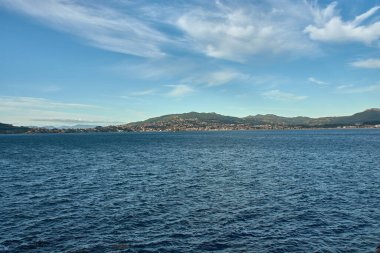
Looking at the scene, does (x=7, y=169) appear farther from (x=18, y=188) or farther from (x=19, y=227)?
(x=19, y=227)

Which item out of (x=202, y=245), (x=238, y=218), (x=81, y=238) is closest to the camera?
(x=202, y=245)

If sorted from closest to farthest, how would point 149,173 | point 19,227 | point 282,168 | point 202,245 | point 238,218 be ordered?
point 202,245, point 19,227, point 238,218, point 149,173, point 282,168

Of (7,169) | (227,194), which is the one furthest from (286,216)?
(7,169)

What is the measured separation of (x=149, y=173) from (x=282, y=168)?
34.1 metres

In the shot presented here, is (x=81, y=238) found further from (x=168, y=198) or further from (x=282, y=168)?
(x=282, y=168)

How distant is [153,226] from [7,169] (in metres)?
69.1

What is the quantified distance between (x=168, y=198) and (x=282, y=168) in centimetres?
4381

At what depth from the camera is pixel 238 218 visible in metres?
40.3

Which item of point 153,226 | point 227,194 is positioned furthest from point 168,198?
point 153,226

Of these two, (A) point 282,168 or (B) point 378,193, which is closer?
(B) point 378,193

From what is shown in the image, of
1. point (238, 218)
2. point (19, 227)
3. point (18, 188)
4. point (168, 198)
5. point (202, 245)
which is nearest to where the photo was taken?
point (202, 245)

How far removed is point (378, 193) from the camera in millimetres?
53281

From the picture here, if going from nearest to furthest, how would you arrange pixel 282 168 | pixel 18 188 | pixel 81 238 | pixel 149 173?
pixel 81 238, pixel 18 188, pixel 149 173, pixel 282 168

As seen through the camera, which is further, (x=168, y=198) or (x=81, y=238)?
(x=168, y=198)
